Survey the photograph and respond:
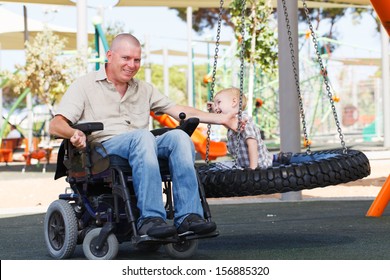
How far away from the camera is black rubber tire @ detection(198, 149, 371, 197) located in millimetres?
5195

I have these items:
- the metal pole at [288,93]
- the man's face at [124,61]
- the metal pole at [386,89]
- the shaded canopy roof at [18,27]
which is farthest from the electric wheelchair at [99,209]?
the shaded canopy roof at [18,27]

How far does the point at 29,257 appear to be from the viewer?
549 cm

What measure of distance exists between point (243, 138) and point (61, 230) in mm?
1251

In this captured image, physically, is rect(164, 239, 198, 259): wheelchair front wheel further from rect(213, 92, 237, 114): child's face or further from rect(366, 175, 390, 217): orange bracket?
rect(366, 175, 390, 217): orange bracket

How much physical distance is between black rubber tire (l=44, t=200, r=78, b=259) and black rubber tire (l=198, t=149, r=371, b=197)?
0.78 meters

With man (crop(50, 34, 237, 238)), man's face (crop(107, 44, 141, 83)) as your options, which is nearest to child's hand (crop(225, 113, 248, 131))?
man (crop(50, 34, 237, 238))

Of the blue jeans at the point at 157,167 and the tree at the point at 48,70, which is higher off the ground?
the tree at the point at 48,70

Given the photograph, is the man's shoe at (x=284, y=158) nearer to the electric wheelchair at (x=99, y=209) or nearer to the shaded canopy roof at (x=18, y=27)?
the electric wheelchair at (x=99, y=209)

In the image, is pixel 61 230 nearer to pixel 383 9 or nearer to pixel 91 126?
pixel 91 126

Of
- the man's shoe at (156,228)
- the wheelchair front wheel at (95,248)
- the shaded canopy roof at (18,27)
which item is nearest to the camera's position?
the man's shoe at (156,228)

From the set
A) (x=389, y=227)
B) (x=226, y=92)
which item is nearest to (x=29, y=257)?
(x=226, y=92)

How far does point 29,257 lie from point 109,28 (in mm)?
29243

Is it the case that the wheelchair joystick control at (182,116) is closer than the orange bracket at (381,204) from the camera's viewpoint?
Yes

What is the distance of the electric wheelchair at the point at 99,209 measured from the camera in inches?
195
